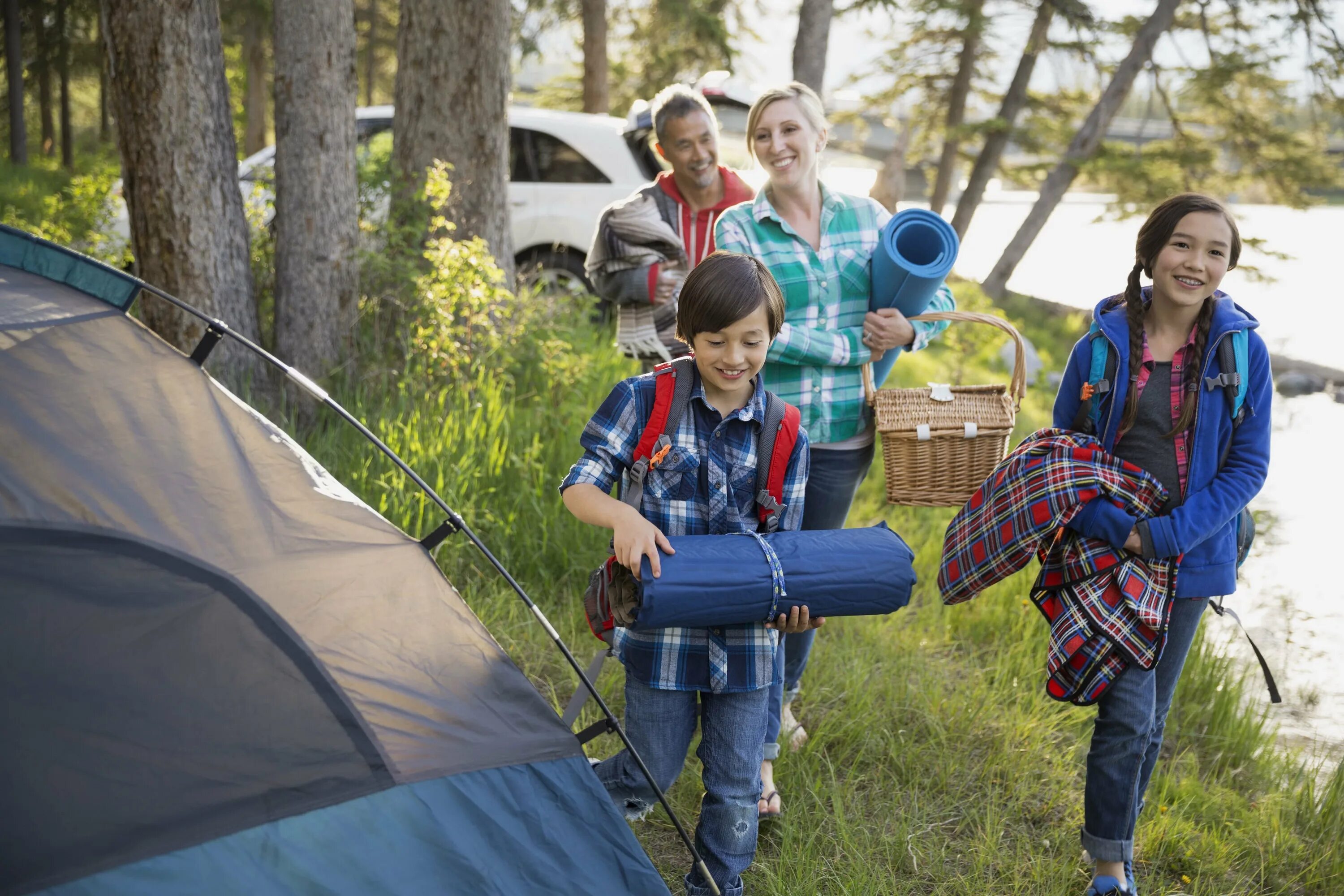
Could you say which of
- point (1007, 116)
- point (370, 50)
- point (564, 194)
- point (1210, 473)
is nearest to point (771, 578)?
point (1210, 473)

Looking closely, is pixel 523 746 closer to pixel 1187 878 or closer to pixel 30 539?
pixel 30 539

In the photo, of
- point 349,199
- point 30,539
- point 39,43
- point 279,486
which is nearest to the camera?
point 30,539

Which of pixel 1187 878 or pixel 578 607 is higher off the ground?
pixel 578 607

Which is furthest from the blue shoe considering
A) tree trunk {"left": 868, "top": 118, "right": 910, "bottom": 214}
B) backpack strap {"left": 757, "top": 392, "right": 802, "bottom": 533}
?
tree trunk {"left": 868, "top": 118, "right": 910, "bottom": 214}

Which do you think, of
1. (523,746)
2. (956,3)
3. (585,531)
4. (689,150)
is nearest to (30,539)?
(523,746)

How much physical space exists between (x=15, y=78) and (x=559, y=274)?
12.2m

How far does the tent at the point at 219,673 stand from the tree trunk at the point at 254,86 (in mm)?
13629

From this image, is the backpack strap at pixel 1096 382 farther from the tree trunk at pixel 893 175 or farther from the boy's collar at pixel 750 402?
the tree trunk at pixel 893 175

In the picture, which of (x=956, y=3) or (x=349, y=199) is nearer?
(x=349, y=199)

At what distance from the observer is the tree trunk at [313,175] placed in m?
4.13

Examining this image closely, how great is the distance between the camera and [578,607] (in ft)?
11.4

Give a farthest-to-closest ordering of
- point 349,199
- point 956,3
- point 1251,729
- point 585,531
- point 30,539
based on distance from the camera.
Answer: point 956,3
point 349,199
point 585,531
point 1251,729
point 30,539

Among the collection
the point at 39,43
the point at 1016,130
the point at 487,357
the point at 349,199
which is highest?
the point at 39,43

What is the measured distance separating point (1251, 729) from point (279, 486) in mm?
2989
